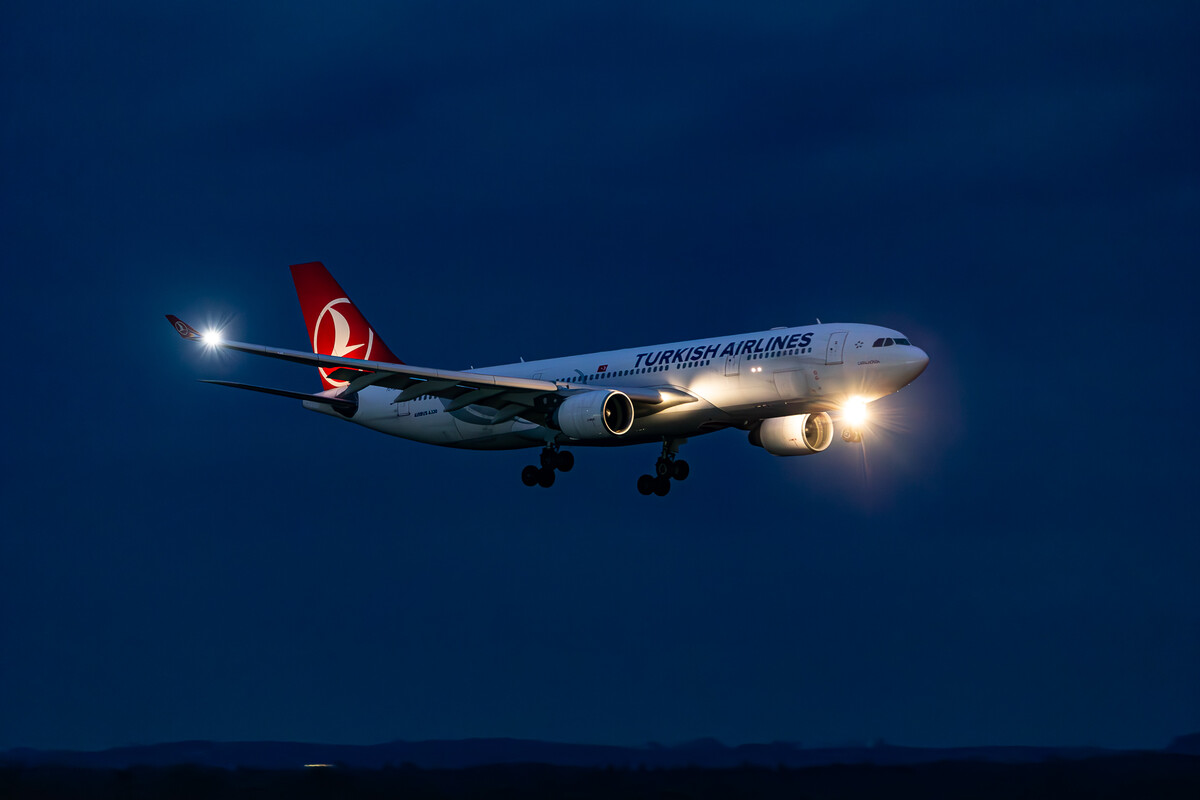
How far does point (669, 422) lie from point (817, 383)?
6.88m

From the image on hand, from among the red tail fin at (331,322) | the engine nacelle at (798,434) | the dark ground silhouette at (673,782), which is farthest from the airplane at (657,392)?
the dark ground silhouette at (673,782)

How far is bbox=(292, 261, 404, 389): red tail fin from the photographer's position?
70.5 meters

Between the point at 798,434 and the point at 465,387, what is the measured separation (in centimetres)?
1434

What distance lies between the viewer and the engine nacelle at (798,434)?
188ft

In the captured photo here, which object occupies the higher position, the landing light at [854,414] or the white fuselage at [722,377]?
the white fuselage at [722,377]

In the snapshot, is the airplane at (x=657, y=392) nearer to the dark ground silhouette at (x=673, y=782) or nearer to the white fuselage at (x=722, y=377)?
the white fuselage at (x=722, y=377)

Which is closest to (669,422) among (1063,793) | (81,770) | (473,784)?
(473,784)

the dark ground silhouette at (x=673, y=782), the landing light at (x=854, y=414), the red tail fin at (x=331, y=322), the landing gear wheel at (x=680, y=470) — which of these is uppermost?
the red tail fin at (x=331, y=322)

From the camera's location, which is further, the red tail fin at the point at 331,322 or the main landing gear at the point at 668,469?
the red tail fin at the point at 331,322

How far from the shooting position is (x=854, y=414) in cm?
5222

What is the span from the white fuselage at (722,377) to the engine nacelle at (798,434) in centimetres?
138

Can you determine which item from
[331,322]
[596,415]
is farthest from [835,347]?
[331,322]

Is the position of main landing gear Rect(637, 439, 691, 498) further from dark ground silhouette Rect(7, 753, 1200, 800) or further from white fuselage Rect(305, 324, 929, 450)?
dark ground silhouette Rect(7, 753, 1200, 800)

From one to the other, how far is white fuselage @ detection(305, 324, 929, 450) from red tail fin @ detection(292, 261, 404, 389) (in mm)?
8824
